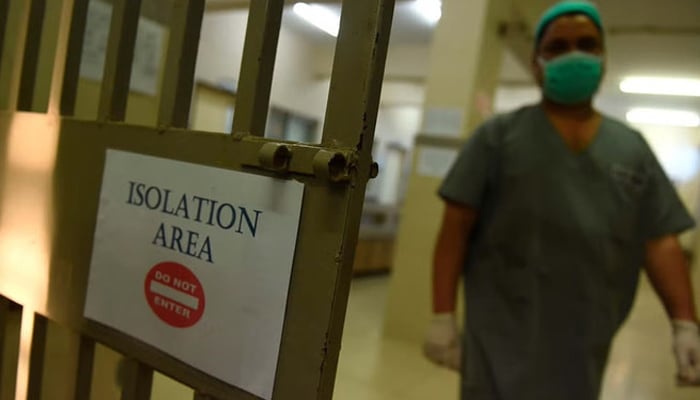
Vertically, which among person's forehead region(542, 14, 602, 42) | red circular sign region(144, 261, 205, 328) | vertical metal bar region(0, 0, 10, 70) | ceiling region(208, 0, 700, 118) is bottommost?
red circular sign region(144, 261, 205, 328)

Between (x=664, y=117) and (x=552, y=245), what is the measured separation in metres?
2.98

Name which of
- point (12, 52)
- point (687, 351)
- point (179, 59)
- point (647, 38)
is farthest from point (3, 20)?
point (647, 38)

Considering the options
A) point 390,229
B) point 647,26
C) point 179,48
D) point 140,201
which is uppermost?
point 647,26

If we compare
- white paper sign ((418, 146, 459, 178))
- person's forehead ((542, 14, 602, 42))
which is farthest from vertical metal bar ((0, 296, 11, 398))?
white paper sign ((418, 146, 459, 178))

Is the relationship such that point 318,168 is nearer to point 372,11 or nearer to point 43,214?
point 372,11

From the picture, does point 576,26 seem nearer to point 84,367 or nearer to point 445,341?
point 445,341

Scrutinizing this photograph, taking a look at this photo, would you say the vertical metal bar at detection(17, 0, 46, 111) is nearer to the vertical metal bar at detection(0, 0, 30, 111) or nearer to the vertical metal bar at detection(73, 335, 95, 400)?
the vertical metal bar at detection(0, 0, 30, 111)

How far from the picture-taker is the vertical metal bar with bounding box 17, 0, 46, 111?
62 cm

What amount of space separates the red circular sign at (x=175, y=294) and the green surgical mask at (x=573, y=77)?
984 mm

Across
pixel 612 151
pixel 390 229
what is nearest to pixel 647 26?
pixel 612 151

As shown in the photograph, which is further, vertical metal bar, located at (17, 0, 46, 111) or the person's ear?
the person's ear

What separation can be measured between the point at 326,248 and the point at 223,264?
0.40 feet

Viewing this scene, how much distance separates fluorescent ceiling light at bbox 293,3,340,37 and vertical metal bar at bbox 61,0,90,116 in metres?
0.30

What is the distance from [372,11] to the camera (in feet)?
1.22
